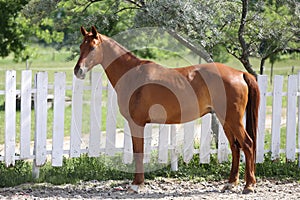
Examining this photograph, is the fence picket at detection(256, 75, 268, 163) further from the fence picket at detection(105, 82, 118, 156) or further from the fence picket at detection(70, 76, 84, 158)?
Answer: the fence picket at detection(70, 76, 84, 158)

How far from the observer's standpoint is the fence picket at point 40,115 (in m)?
7.14

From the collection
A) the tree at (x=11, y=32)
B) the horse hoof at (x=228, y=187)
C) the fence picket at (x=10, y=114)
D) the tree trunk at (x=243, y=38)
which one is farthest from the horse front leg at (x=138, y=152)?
the tree at (x=11, y=32)

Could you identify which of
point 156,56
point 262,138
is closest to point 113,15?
point 262,138

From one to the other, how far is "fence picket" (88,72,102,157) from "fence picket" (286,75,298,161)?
2783mm

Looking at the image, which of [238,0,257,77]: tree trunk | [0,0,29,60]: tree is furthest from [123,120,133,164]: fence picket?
[0,0,29,60]: tree

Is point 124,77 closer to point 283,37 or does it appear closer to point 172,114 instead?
point 172,114

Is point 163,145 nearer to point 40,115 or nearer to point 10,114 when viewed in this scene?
point 40,115

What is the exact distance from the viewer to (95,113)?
739cm

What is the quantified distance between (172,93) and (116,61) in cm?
79

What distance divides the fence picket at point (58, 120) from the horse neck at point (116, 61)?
763mm

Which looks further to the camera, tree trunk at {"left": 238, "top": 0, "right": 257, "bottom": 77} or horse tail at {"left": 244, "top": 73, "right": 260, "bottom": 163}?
tree trunk at {"left": 238, "top": 0, "right": 257, "bottom": 77}

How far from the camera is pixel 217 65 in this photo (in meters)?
6.97

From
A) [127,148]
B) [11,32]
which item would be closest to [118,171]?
[127,148]

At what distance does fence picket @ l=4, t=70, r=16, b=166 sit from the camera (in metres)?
6.99
